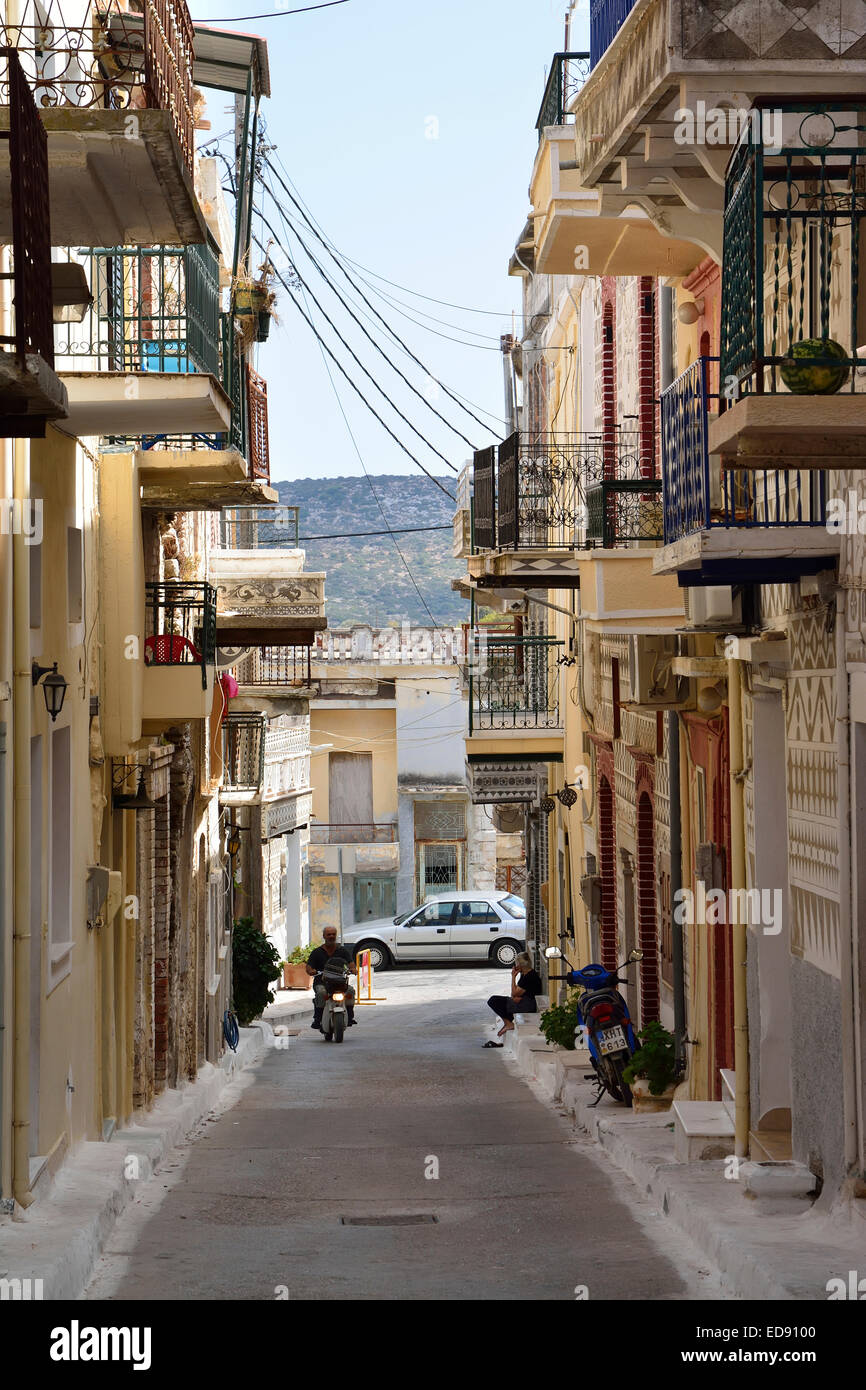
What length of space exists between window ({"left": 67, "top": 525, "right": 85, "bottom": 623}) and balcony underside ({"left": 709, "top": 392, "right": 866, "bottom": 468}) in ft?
18.3

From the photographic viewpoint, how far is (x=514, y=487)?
56.8 feet

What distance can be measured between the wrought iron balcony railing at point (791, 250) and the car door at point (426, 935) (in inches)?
1180

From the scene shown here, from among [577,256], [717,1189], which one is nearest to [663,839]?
[577,256]

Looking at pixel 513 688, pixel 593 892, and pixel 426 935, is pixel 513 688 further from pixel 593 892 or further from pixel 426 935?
pixel 426 935

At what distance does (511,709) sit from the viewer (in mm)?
23875

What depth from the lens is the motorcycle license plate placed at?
1379cm

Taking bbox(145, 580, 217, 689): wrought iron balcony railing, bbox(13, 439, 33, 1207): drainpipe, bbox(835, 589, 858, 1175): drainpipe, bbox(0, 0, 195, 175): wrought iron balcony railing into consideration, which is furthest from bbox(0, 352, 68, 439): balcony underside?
bbox(145, 580, 217, 689): wrought iron balcony railing

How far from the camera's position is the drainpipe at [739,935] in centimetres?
1007

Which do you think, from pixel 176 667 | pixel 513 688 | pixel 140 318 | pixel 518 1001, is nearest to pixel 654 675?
pixel 176 667

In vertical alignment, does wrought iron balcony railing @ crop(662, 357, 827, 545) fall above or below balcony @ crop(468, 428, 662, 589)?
below

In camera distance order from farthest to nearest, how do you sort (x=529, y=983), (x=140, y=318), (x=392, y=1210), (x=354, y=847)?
(x=354, y=847) < (x=529, y=983) < (x=140, y=318) < (x=392, y=1210)

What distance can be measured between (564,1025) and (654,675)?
6374 mm

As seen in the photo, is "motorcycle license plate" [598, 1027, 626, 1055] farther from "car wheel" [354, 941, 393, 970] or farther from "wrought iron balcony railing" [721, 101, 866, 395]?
"car wheel" [354, 941, 393, 970]
